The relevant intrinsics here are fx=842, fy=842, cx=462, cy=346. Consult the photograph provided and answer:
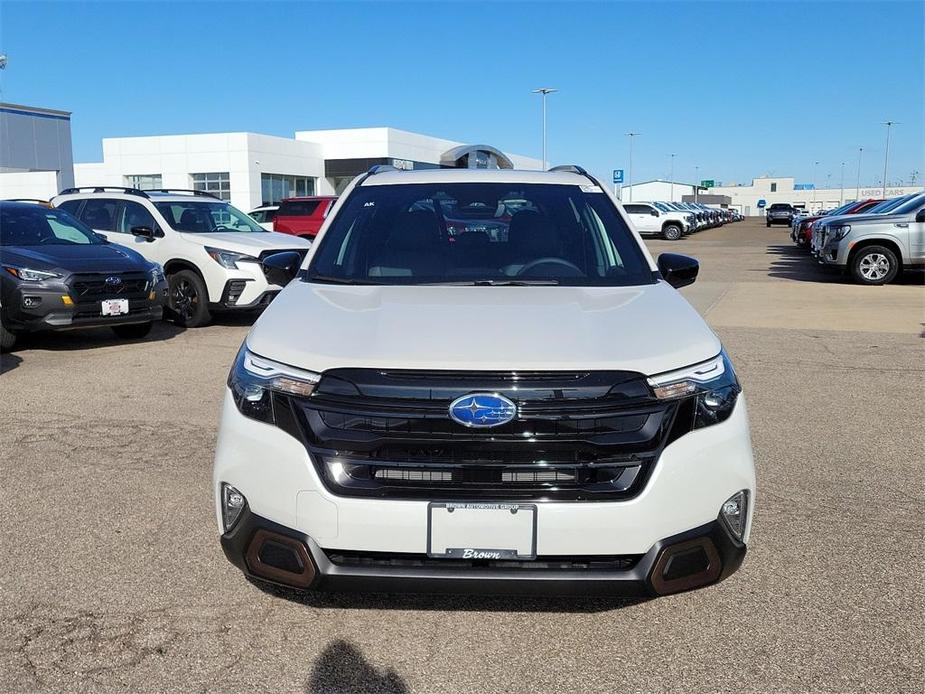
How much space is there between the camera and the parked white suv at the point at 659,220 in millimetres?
38938

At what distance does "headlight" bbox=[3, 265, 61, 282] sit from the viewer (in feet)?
28.0

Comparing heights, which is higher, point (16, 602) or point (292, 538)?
point (292, 538)

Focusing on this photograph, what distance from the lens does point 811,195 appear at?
13588cm

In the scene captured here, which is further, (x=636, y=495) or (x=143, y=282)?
(x=143, y=282)

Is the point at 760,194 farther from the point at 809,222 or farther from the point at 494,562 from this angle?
the point at 494,562

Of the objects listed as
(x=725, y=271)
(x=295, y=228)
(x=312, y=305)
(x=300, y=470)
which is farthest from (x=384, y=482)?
(x=725, y=271)

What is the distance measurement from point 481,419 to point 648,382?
1.85 feet

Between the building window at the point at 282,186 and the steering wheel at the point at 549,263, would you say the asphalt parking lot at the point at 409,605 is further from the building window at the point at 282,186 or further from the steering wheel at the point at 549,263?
the building window at the point at 282,186

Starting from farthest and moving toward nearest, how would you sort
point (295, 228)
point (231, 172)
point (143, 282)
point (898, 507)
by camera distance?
point (231, 172) → point (295, 228) → point (143, 282) → point (898, 507)

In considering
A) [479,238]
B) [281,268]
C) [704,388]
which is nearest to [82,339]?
[281,268]

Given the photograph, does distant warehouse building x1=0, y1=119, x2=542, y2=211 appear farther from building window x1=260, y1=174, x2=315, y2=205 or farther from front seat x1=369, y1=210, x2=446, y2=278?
front seat x1=369, y1=210, x2=446, y2=278

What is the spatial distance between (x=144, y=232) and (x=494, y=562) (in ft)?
31.3

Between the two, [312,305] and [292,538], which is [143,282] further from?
[292,538]

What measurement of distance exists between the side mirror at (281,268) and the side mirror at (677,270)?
1902mm
